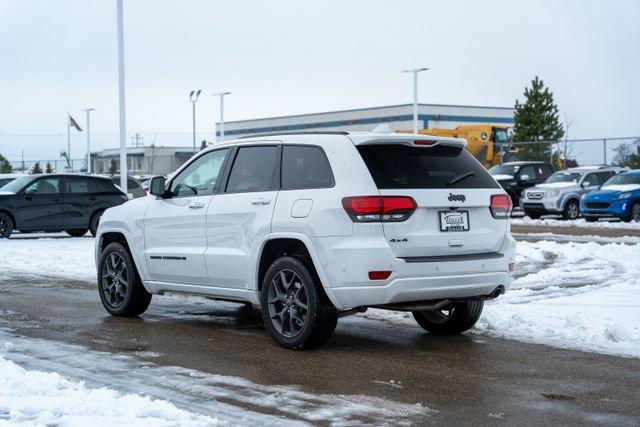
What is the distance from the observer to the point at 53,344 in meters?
8.15

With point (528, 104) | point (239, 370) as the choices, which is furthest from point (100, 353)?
point (528, 104)

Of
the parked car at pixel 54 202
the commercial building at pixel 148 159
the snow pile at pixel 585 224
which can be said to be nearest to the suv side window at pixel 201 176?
the parked car at pixel 54 202

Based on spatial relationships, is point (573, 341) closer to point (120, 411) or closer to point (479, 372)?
point (479, 372)

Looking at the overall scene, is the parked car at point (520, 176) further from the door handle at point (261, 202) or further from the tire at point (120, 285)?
the door handle at point (261, 202)

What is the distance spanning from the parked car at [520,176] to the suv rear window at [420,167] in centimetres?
2624

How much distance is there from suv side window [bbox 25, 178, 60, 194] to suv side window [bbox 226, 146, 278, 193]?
15958 mm

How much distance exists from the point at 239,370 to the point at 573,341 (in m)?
3.07

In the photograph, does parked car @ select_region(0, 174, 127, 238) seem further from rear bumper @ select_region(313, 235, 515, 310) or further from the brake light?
the brake light

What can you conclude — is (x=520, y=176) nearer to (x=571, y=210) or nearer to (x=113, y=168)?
(x=571, y=210)

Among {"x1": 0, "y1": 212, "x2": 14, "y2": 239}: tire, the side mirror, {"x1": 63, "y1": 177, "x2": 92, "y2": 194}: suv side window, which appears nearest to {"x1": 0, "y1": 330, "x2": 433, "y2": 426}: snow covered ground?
the side mirror

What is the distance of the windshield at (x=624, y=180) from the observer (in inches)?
1089

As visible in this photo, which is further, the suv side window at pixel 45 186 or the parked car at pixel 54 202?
the suv side window at pixel 45 186

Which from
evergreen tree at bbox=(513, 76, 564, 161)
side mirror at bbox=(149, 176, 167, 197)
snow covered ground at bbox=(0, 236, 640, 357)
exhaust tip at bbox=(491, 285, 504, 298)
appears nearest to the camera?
exhaust tip at bbox=(491, 285, 504, 298)

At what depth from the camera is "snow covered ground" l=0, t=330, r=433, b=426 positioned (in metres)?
5.51
